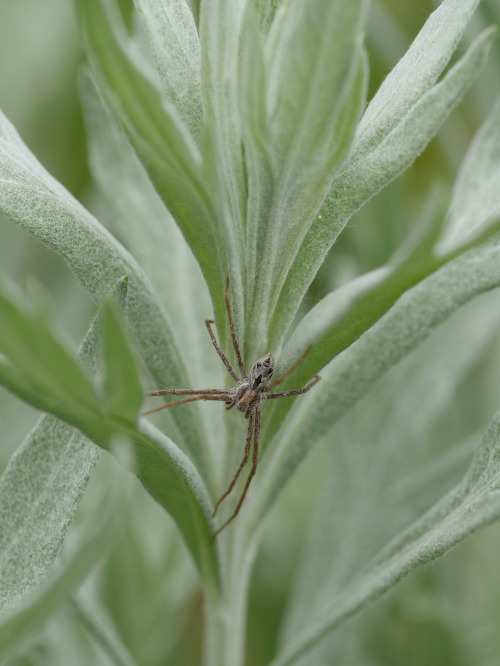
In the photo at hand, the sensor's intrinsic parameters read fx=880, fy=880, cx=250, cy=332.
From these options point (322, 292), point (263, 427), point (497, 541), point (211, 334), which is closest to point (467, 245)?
point (263, 427)

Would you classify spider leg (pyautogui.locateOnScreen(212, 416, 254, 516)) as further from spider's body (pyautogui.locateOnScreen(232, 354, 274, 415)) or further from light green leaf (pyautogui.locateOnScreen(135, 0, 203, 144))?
light green leaf (pyautogui.locateOnScreen(135, 0, 203, 144))

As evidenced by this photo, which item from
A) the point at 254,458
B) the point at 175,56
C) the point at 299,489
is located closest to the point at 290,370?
the point at 254,458

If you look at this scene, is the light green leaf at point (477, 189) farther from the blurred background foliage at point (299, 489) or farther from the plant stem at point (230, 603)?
the plant stem at point (230, 603)

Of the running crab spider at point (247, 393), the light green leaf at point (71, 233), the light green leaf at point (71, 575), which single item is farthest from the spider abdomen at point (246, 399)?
the light green leaf at point (71, 575)

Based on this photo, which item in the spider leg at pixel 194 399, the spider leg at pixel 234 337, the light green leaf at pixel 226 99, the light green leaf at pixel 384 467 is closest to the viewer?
the light green leaf at pixel 226 99

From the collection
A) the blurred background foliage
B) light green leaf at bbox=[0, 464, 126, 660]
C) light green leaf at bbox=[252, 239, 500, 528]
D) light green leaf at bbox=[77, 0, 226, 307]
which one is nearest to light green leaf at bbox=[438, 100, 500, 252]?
light green leaf at bbox=[252, 239, 500, 528]
